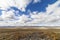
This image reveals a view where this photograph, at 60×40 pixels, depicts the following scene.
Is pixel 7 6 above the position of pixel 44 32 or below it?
above

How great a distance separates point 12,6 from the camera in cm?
223

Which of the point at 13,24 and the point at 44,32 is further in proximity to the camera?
the point at 13,24

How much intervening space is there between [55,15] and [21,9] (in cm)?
55

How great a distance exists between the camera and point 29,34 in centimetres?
204

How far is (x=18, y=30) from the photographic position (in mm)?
2127

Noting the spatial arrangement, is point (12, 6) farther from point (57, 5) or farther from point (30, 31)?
point (57, 5)

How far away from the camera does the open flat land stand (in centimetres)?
202

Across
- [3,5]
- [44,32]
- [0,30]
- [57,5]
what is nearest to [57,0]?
[57,5]

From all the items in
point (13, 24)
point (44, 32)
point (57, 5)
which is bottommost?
point (44, 32)

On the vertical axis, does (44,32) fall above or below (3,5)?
below

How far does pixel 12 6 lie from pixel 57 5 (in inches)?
28.1

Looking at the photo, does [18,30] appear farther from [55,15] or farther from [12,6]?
[55,15]

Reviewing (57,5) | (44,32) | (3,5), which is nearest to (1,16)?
(3,5)

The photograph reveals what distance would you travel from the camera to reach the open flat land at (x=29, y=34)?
79.4 inches
